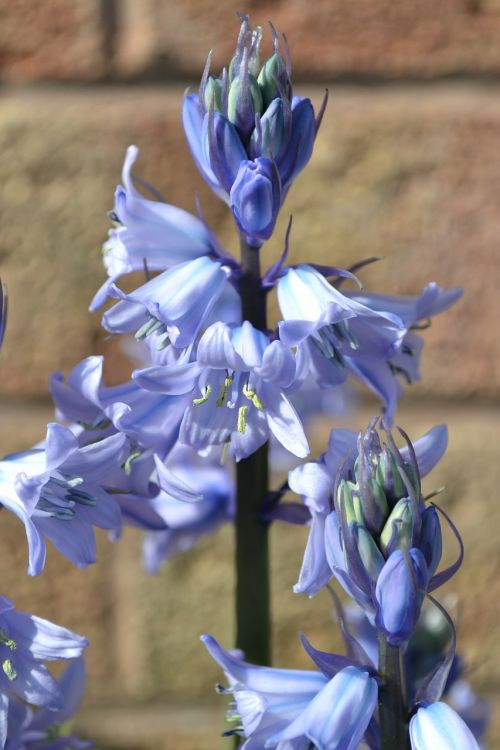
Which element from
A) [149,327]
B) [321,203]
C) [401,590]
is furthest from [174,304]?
[321,203]

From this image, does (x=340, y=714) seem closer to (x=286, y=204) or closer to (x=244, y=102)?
(x=244, y=102)

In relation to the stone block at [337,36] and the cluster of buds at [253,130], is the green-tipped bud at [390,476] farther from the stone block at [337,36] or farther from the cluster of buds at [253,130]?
the stone block at [337,36]

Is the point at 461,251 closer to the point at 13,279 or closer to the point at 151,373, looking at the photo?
the point at 13,279

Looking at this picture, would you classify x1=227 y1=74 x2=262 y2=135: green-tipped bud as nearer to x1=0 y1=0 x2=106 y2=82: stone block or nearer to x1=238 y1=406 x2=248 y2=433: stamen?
x1=238 y1=406 x2=248 y2=433: stamen

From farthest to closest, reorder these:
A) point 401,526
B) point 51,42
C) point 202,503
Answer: point 51,42
point 202,503
point 401,526

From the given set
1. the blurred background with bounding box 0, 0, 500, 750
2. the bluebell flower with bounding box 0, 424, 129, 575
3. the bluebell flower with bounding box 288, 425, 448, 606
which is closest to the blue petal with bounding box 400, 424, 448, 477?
the bluebell flower with bounding box 288, 425, 448, 606

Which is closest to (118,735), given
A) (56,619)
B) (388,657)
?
(56,619)

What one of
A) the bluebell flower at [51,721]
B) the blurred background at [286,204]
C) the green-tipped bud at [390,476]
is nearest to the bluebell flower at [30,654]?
the bluebell flower at [51,721]
